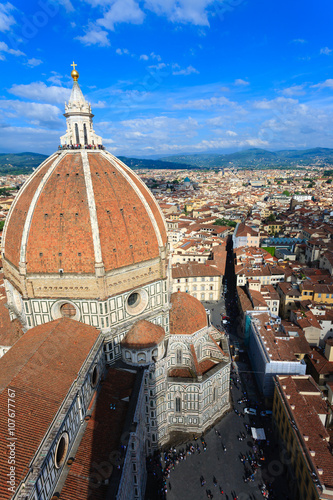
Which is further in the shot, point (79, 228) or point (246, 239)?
point (246, 239)

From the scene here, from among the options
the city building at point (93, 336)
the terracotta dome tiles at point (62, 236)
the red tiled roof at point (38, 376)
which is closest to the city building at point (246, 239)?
the city building at point (93, 336)

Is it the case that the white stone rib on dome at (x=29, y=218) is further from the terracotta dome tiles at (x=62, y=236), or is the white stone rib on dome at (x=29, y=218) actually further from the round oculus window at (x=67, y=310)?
the round oculus window at (x=67, y=310)

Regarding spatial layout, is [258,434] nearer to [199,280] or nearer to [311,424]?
[311,424]

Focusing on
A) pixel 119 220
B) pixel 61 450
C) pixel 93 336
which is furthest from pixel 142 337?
pixel 61 450

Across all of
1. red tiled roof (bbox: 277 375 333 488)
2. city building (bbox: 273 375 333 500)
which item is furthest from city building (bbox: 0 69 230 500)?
red tiled roof (bbox: 277 375 333 488)

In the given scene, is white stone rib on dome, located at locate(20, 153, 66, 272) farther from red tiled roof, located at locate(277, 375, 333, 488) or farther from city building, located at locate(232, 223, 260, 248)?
city building, located at locate(232, 223, 260, 248)
